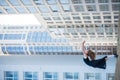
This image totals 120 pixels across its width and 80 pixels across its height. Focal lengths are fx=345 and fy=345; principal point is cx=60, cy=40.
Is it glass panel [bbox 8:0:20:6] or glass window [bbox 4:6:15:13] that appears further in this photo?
glass window [bbox 4:6:15:13]

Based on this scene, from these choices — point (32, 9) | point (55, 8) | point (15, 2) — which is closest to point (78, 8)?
point (55, 8)

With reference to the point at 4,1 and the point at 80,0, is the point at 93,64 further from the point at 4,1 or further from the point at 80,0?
the point at 4,1

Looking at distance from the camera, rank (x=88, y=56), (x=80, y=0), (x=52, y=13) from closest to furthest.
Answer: (x=88, y=56)
(x=80, y=0)
(x=52, y=13)

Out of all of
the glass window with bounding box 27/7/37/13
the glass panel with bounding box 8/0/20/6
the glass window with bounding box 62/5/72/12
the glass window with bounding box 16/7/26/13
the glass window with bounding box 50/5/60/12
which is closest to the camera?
the glass panel with bounding box 8/0/20/6

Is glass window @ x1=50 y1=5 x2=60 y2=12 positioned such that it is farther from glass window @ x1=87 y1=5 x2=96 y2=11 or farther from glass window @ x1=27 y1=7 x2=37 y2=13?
glass window @ x1=87 y1=5 x2=96 y2=11

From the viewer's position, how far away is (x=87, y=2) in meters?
41.4

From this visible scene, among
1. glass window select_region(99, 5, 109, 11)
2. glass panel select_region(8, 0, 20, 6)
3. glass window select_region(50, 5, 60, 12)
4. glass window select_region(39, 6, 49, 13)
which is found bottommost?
glass window select_region(99, 5, 109, 11)

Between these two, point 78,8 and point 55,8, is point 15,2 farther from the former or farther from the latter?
point 78,8

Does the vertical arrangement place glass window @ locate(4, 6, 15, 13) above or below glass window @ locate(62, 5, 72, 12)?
above

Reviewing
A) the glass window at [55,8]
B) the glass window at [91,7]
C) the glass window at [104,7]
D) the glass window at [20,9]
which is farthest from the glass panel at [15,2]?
the glass window at [104,7]

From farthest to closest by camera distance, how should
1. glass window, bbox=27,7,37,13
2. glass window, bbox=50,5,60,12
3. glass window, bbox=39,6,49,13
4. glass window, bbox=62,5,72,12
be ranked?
glass window, bbox=27,7,37,13, glass window, bbox=39,6,49,13, glass window, bbox=50,5,60,12, glass window, bbox=62,5,72,12

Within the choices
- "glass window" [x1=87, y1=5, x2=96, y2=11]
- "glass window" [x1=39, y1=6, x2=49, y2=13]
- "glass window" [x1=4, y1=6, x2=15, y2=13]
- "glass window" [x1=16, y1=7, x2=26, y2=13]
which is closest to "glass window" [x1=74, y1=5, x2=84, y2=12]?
"glass window" [x1=87, y1=5, x2=96, y2=11]

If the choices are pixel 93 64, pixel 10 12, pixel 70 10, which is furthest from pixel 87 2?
pixel 93 64

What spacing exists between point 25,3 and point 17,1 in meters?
1.31
